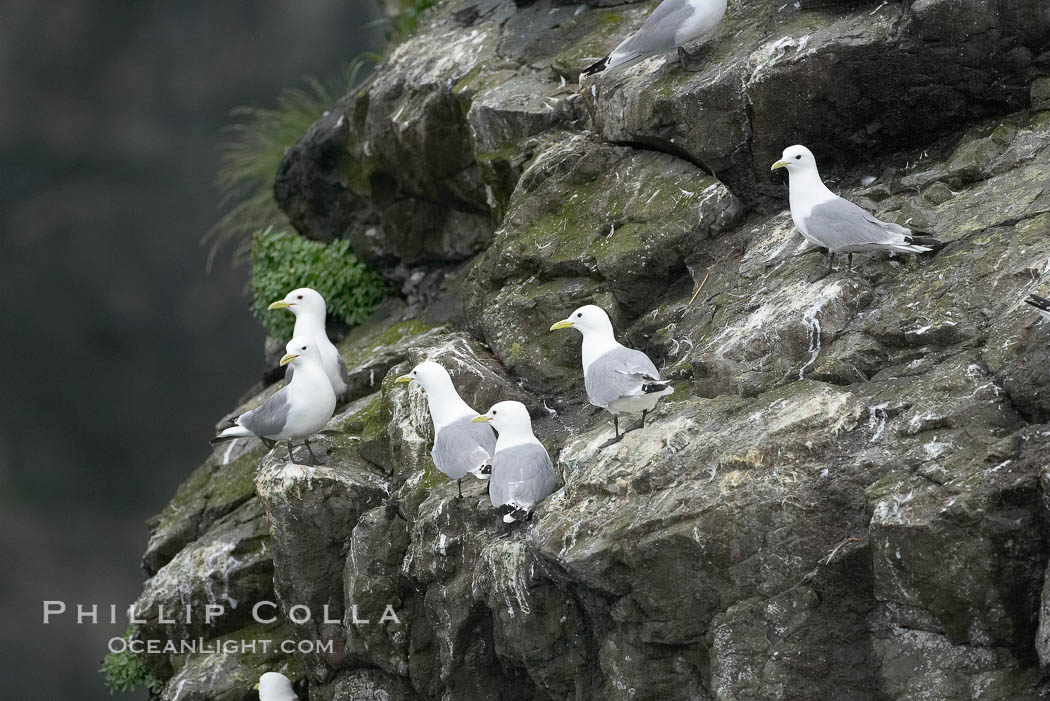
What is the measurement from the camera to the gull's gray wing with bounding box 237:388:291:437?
6.44 m

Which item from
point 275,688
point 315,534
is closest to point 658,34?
point 315,534

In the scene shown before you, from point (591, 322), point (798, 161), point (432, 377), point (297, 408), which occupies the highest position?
point (798, 161)

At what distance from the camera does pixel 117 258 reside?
14.7 m

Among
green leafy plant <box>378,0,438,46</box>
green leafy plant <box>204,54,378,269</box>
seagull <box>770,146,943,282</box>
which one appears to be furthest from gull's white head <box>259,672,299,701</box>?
green leafy plant <box>378,0,438,46</box>

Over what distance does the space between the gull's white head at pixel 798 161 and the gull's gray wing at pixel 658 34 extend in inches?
51.8

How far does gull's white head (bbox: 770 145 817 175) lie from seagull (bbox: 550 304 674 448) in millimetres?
1224

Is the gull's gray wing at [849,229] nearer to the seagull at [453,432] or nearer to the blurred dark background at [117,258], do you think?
the seagull at [453,432]

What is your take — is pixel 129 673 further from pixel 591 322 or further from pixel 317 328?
pixel 591 322

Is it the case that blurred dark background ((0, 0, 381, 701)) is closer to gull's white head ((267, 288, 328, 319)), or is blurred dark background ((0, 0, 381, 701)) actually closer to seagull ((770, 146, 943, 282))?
gull's white head ((267, 288, 328, 319))

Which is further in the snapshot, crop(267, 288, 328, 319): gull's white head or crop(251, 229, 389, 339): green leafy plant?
crop(251, 229, 389, 339): green leafy plant

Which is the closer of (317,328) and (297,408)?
(297,408)

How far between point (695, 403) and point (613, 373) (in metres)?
0.42

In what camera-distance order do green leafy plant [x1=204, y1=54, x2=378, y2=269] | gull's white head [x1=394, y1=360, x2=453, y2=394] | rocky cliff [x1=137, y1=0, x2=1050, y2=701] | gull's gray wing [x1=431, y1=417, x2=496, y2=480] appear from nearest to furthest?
rocky cliff [x1=137, y1=0, x2=1050, y2=701]
gull's gray wing [x1=431, y1=417, x2=496, y2=480]
gull's white head [x1=394, y1=360, x2=453, y2=394]
green leafy plant [x1=204, y1=54, x2=378, y2=269]

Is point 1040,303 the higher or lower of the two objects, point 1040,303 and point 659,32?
the lower
